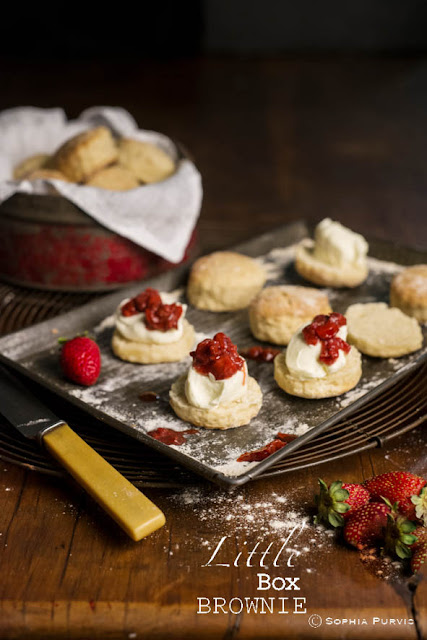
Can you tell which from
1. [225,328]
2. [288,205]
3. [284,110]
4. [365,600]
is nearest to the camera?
[365,600]

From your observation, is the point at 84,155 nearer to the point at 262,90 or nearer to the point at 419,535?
the point at 419,535

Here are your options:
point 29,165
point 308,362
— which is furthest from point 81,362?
point 29,165

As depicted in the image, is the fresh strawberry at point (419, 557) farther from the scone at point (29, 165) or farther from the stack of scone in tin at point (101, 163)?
the scone at point (29, 165)

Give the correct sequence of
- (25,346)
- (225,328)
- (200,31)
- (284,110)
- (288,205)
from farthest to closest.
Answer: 1. (200,31)
2. (284,110)
3. (288,205)
4. (225,328)
5. (25,346)

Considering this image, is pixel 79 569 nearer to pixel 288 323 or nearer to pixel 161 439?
pixel 161 439

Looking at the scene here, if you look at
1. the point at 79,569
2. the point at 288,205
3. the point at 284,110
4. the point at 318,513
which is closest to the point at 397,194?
the point at 288,205

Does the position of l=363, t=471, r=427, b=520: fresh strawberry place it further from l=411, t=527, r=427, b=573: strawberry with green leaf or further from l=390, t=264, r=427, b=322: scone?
l=390, t=264, r=427, b=322: scone

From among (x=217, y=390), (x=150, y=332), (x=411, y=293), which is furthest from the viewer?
(x=411, y=293)

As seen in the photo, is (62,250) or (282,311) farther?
(62,250)
